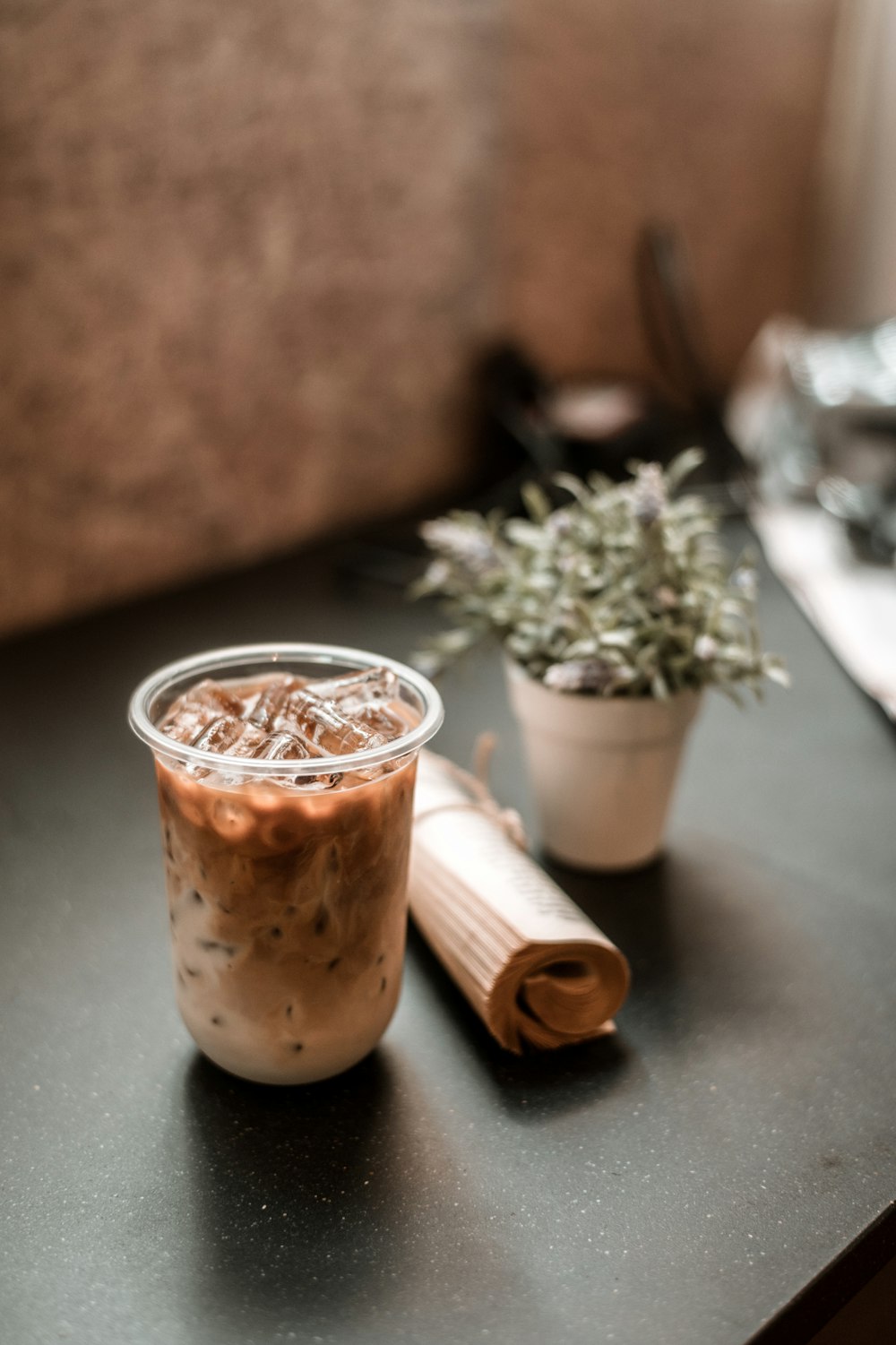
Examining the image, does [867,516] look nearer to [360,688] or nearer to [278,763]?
[360,688]

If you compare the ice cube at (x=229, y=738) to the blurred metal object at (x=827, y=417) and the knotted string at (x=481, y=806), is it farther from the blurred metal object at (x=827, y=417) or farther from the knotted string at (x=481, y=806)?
the blurred metal object at (x=827, y=417)

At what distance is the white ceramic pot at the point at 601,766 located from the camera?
2.65 ft

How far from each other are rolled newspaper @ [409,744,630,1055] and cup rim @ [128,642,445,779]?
138 millimetres

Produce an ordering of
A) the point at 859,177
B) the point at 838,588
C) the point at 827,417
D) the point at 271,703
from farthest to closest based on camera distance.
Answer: the point at 859,177 → the point at 827,417 → the point at 838,588 → the point at 271,703

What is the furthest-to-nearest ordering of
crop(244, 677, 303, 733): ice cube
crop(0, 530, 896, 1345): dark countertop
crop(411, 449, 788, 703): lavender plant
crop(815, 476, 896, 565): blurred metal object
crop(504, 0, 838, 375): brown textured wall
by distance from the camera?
1. crop(504, 0, 838, 375): brown textured wall
2. crop(815, 476, 896, 565): blurred metal object
3. crop(411, 449, 788, 703): lavender plant
4. crop(244, 677, 303, 733): ice cube
5. crop(0, 530, 896, 1345): dark countertop

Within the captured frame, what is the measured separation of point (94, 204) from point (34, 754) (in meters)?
0.65

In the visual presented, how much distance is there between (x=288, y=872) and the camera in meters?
0.58

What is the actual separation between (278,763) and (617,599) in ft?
1.14

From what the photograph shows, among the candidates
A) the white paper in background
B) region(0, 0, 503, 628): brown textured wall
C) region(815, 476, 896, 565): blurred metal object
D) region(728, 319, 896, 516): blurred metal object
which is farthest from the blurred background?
region(815, 476, 896, 565): blurred metal object

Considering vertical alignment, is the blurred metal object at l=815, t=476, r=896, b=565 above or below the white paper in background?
above

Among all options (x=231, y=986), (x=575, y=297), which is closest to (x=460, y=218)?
(x=575, y=297)

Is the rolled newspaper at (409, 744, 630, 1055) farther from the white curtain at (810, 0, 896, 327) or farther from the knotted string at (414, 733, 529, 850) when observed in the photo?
the white curtain at (810, 0, 896, 327)

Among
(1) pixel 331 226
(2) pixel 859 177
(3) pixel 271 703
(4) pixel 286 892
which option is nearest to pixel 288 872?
A: (4) pixel 286 892

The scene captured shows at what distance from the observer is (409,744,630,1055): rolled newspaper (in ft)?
2.20
